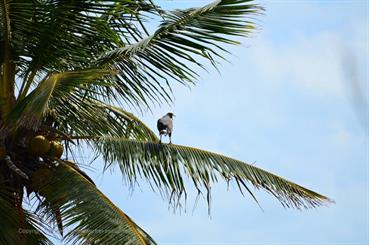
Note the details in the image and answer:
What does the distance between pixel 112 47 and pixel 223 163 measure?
174cm

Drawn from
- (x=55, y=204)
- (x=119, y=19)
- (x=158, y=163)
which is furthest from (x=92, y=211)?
(x=119, y=19)

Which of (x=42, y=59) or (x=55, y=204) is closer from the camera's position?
(x=55, y=204)

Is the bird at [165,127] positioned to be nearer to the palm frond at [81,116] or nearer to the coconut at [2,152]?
the palm frond at [81,116]

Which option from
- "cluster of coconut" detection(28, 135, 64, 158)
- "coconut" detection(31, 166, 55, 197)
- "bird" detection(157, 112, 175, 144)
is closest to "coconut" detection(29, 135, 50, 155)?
"cluster of coconut" detection(28, 135, 64, 158)

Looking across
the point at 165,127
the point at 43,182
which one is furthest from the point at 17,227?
the point at 165,127

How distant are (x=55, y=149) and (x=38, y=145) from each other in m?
0.20

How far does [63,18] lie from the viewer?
8734 mm

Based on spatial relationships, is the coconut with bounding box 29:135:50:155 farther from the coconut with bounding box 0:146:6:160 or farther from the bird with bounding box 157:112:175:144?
the bird with bounding box 157:112:175:144

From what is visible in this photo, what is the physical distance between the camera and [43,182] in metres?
8.16

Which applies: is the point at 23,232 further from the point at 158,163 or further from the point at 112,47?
the point at 112,47

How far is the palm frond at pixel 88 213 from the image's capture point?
24.8 feet

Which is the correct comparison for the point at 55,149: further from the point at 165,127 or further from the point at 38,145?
the point at 165,127

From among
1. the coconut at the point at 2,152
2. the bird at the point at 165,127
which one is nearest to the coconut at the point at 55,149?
the coconut at the point at 2,152

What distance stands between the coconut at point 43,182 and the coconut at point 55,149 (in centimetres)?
20
